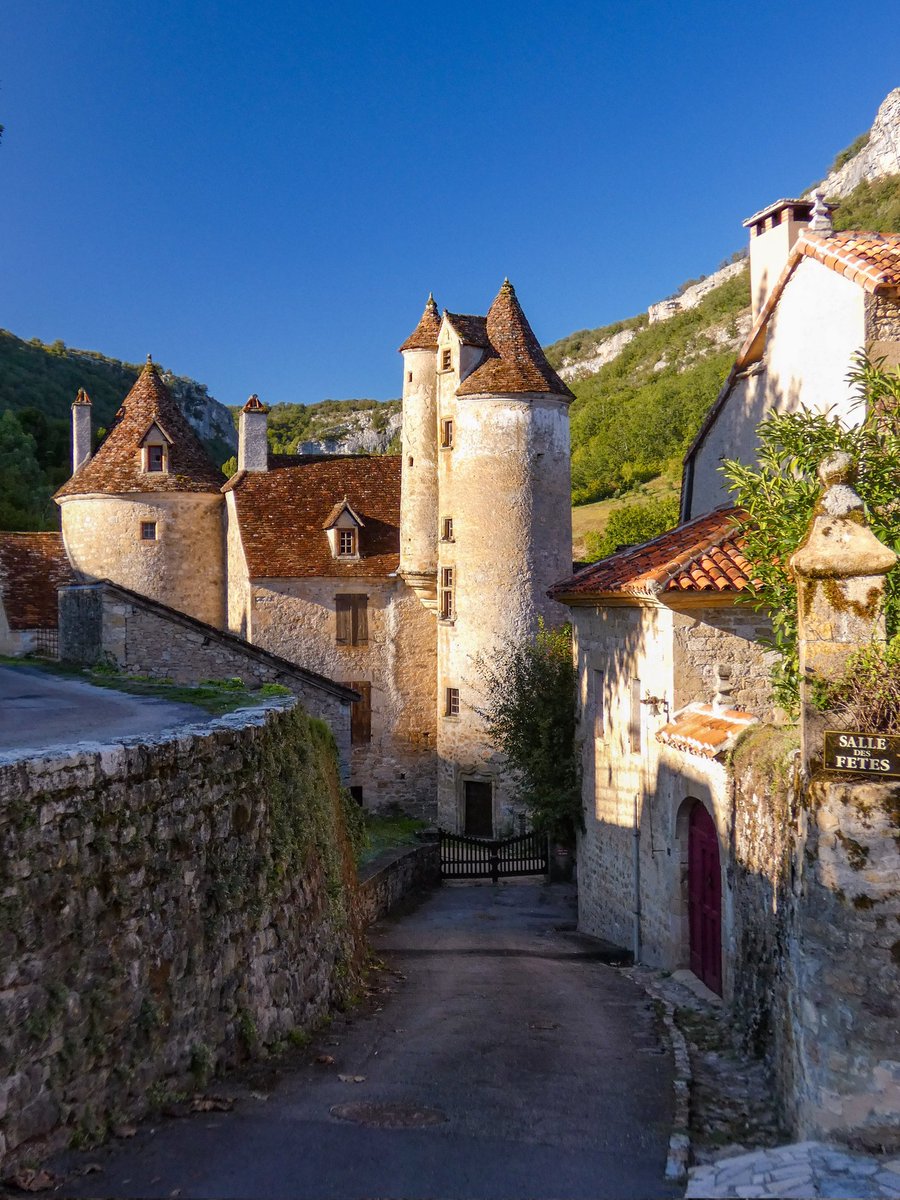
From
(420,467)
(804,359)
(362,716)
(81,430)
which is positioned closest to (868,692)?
(804,359)

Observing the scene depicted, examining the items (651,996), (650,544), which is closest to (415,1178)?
(651,996)

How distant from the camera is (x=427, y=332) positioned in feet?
113

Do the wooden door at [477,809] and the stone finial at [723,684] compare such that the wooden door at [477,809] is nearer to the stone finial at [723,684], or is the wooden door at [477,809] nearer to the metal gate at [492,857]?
the metal gate at [492,857]

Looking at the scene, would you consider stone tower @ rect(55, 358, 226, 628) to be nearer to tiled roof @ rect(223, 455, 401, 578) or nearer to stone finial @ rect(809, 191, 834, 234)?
tiled roof @ rect(223, 455, 401, 578)

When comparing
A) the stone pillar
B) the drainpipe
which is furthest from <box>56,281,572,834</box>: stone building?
the stone pillar

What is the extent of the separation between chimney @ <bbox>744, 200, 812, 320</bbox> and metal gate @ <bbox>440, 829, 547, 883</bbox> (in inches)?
514

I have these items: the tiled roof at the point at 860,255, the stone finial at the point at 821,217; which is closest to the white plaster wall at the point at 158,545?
the stone finial at the point at 821,217

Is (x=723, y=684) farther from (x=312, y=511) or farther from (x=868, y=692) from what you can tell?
(x=312, y=511)

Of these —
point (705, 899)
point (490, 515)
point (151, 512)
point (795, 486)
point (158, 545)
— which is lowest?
point (705, 899)

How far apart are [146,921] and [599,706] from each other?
12.1 m

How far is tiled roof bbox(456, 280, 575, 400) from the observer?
30.9 meters

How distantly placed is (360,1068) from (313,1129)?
1790 mm

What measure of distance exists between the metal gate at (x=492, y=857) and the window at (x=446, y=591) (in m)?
7.31

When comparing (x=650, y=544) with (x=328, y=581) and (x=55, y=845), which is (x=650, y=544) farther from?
(x=328, y=581)
